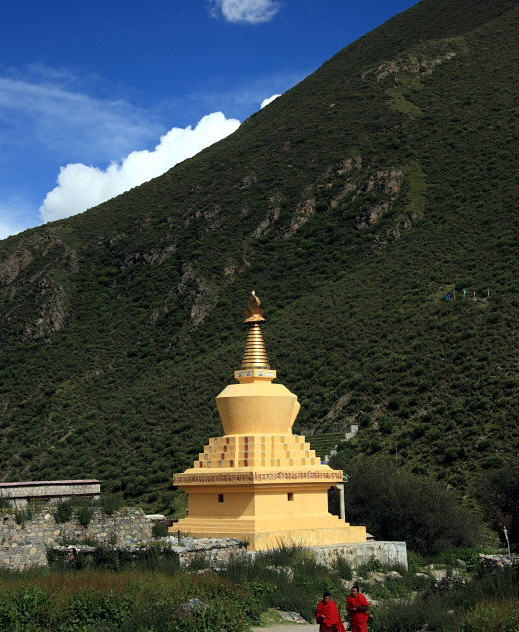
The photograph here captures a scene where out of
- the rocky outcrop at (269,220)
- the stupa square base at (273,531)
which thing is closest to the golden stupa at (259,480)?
the stupa square base at (273,531)

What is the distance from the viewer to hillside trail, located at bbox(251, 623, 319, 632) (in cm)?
1591

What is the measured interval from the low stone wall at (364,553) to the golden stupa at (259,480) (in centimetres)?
76

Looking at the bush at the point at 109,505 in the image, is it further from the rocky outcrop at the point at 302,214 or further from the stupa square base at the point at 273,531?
the rocky outcrop at the point at 302,214

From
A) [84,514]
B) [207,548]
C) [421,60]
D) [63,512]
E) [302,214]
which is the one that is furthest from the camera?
[421,60]

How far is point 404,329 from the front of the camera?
5644cm

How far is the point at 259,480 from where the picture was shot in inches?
871

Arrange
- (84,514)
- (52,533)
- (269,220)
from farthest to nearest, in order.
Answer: (269,220) → (84,514) → (52,533)

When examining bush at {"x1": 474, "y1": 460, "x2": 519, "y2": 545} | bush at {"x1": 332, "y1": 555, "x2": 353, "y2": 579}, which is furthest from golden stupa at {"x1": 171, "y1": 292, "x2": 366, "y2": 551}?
→ bush at {"x1": 474, "y1": 460, "x2": 519, "y2": 545}

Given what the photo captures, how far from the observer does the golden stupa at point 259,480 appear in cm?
2223

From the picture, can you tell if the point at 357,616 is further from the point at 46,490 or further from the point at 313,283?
the point at 313,283

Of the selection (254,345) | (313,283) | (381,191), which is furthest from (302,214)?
(254,345)

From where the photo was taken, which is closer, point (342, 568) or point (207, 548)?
point (207, 548)

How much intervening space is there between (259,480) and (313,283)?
52177mm

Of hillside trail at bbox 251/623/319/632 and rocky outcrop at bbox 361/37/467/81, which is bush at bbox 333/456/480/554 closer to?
hillside trail at bbox 251/623/319/632
